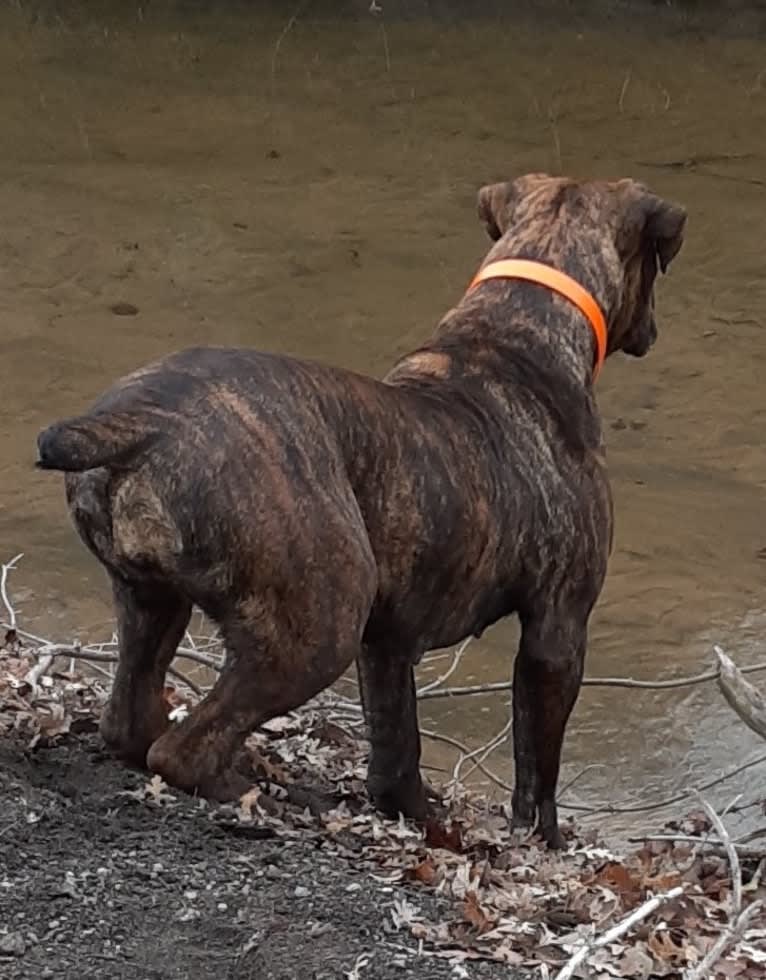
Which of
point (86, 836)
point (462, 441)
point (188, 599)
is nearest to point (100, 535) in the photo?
point (188, 599)

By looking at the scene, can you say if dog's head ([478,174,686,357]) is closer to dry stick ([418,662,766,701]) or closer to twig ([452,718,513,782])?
dry stick ([418,662,766,701])

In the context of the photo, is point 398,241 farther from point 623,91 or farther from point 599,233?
point 599,233

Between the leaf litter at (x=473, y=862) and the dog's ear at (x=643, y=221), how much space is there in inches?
72.4

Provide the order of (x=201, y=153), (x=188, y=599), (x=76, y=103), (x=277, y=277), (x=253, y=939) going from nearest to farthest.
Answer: (x=253, y=939)
(x=188, y=599)
(x=277, y=277)
(x=201, y=153)
(x=76, y=103)

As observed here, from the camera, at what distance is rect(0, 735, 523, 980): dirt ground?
396 centimetres

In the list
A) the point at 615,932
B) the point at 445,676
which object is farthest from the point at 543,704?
the point at 615,932

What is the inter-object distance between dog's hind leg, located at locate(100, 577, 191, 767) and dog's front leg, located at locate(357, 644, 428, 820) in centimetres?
62

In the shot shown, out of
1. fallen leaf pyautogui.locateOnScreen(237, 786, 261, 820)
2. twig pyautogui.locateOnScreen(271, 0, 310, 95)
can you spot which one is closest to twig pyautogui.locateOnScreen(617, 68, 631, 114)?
twig pyautogui.locateOnScreen(271, 0, 310, 95)

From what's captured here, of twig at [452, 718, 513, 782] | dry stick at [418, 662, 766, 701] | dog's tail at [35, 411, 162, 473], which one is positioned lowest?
twig at [452, 718, 513, 782]

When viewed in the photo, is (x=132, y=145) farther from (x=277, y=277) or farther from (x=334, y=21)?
(x=334, y=21)

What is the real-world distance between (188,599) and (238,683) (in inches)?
9.1

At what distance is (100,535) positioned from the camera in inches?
169

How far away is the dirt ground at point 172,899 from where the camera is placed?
396cm

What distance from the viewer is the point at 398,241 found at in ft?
38.7
